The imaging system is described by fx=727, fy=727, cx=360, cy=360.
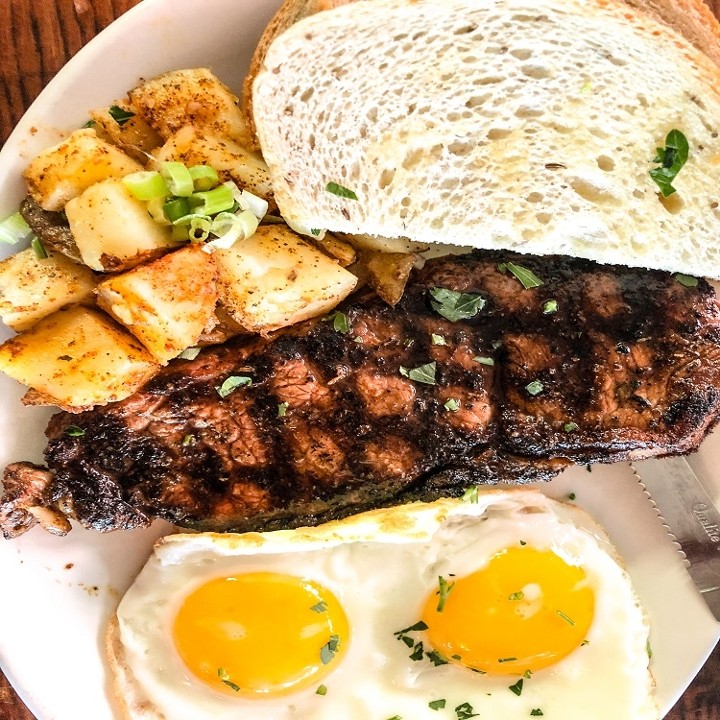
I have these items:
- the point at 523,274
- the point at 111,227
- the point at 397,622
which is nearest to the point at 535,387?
the point at 523,274

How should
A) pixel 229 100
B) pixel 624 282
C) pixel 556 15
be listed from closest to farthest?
1. pixel 556 15
2. pixel 229 100
3. pixel 624 282

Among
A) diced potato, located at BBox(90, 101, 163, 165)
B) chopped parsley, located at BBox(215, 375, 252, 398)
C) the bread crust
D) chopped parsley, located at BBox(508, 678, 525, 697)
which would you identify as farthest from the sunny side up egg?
the bread crust

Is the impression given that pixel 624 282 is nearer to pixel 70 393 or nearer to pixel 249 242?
pixel 249 242

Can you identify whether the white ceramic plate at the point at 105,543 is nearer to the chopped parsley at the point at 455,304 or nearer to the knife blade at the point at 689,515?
the knife blade at the point at 689,515

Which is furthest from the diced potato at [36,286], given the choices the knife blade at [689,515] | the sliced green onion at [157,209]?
the knife blade at [689,515]

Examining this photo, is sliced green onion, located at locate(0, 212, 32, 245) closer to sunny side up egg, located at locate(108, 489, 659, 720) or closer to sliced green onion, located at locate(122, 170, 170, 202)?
sliced green onion, located at locate(122, 170, 170, 202)

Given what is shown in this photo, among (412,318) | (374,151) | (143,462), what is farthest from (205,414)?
(374,151)

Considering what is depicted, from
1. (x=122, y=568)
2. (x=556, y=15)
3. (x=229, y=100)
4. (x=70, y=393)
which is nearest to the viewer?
(x=556, y=15)
